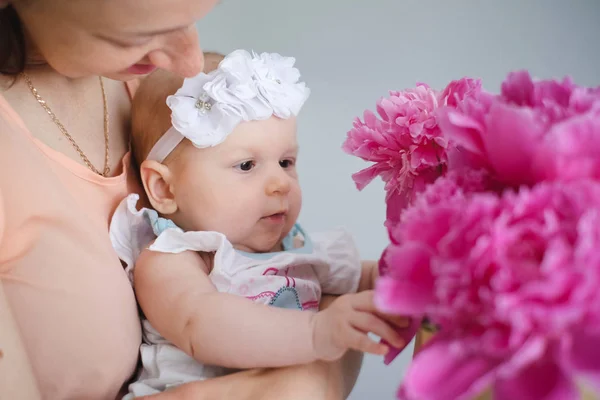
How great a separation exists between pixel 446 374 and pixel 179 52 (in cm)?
46

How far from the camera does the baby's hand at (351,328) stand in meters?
0.46

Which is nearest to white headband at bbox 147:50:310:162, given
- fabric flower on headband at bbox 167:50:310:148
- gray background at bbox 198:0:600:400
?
fabric flower on headband at bbox 167:50:310:148

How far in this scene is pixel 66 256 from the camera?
62 cm

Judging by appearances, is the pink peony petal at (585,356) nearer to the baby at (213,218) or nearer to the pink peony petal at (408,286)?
the pink peony petal at (408,286)

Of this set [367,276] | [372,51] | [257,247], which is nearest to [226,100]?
[257,247]

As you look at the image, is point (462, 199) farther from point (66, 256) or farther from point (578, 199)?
point (66, 256)

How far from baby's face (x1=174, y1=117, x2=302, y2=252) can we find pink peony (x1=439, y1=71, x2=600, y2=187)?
16.2 inches

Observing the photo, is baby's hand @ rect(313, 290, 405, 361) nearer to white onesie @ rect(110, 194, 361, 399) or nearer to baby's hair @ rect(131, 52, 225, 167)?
white onesie @ rect(110, 194, 361, 399)

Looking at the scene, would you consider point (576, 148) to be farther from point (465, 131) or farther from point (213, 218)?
point (213, 218)

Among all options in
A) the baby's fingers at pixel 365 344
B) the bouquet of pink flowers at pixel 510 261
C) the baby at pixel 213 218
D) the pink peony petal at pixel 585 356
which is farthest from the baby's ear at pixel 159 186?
the pink peony petal at pixel 585 356

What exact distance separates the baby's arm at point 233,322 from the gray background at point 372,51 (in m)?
0.70

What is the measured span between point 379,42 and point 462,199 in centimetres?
119

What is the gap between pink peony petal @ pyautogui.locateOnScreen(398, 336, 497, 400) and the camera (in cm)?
31

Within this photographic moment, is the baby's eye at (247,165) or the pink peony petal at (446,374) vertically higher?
the pink peony petal at (446,374)
